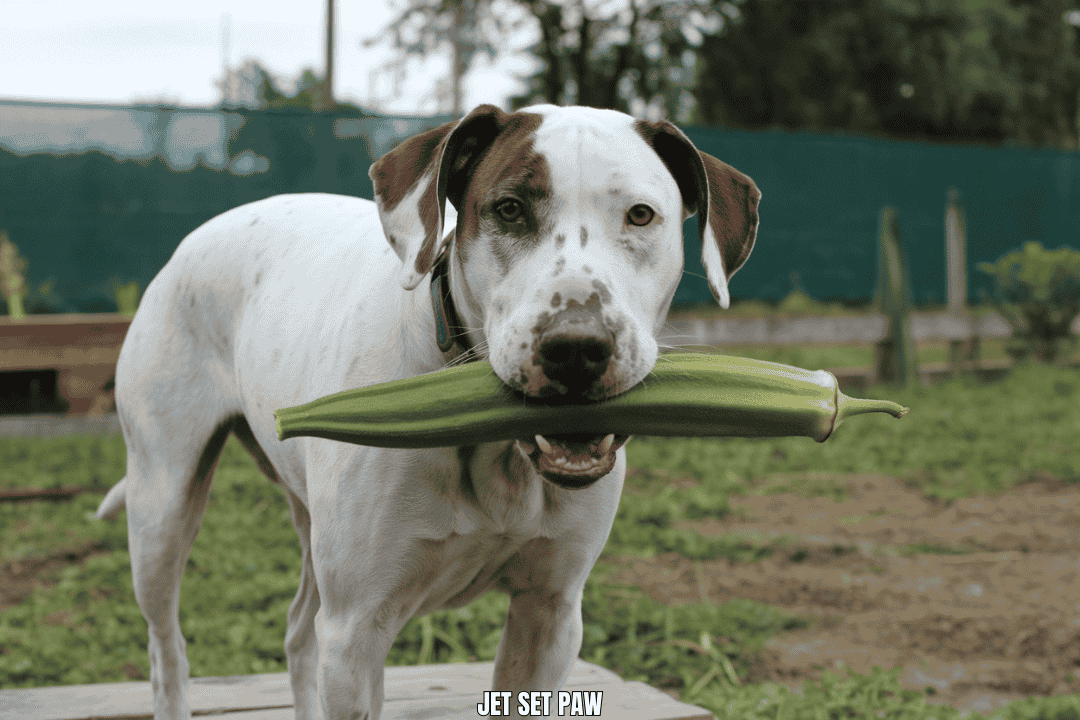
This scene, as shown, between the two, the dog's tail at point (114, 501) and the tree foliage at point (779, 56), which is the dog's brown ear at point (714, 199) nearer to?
the dog's tail at point (114, 501)

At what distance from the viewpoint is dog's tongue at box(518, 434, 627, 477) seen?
1746mm

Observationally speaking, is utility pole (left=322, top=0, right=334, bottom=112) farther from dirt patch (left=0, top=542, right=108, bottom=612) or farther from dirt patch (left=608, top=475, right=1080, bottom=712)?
dirt patch (left=608, top=475, right=1080, bottom=712)

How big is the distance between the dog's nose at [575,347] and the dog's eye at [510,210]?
281 mm

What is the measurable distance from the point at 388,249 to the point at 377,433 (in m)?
0.67

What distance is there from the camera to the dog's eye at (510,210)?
6.01 feet

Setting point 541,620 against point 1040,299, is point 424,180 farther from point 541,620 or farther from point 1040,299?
point 1040,299

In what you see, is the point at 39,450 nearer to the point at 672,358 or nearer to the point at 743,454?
the point at 743,454

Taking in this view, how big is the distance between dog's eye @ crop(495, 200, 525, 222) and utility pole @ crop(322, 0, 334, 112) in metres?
11.1

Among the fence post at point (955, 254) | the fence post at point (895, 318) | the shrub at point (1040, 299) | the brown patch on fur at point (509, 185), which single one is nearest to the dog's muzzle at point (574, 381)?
the brown patch on fur at point (509, 185)

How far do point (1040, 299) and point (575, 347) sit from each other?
9.51 m

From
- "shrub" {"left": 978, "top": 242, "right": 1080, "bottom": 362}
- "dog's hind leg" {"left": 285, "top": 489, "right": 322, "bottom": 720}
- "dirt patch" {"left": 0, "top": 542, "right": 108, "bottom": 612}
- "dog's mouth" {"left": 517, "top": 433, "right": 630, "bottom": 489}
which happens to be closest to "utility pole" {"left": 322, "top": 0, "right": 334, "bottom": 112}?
"shrub" {"left": 978, "top": 242, "right": 1080, "bottom": 362}

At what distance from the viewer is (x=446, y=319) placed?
79.1 inches

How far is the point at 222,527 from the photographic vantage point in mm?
4980

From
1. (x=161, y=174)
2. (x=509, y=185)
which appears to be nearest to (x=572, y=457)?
(x=509, y=185)
